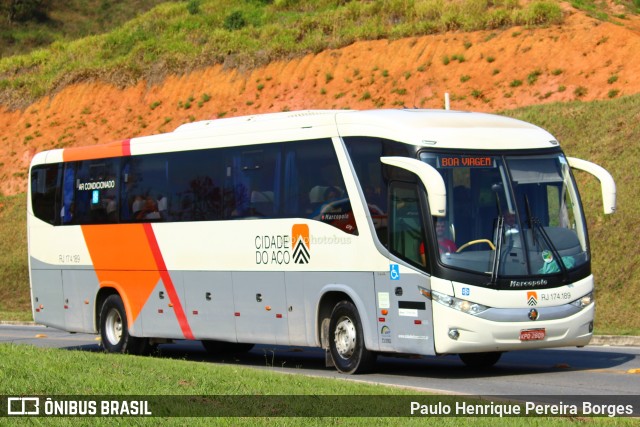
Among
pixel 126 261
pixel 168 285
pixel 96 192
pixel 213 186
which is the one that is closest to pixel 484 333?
pixel 213 186

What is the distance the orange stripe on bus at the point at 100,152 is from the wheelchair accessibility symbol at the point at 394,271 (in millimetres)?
6858

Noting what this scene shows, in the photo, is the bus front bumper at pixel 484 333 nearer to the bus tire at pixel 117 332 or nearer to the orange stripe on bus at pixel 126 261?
the orange stripe on bus at pixel 126 261

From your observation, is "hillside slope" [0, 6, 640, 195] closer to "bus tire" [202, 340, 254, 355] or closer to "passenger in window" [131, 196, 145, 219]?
"bus tire" [202, 340, 254, 355]

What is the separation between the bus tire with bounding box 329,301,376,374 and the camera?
15.7 meters

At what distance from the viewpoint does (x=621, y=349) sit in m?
19.2

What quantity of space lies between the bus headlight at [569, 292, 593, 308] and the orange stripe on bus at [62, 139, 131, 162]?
28.8 feet

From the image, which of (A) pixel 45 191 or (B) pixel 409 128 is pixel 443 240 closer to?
(B) pixel 409 128

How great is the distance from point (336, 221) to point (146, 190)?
15.9ft

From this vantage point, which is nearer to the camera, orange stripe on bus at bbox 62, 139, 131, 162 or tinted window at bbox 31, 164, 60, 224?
orange stripe on bus at bbox 62, 139, 131, 162

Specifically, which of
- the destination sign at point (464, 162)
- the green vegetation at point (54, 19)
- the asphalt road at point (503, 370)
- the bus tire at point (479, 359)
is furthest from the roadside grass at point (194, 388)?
the green vegetation at point (54, 19)

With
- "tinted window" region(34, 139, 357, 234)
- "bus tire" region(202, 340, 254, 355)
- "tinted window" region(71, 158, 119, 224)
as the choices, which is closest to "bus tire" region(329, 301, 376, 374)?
"tinted window" region(34, 139, 357, 234)

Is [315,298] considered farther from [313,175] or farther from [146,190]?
[146,190]

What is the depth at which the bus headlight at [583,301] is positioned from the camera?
1503cm

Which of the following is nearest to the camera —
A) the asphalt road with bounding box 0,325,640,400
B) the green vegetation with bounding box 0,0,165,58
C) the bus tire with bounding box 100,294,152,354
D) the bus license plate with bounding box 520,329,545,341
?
the asphalt road with bounding box 0,325,640,400
